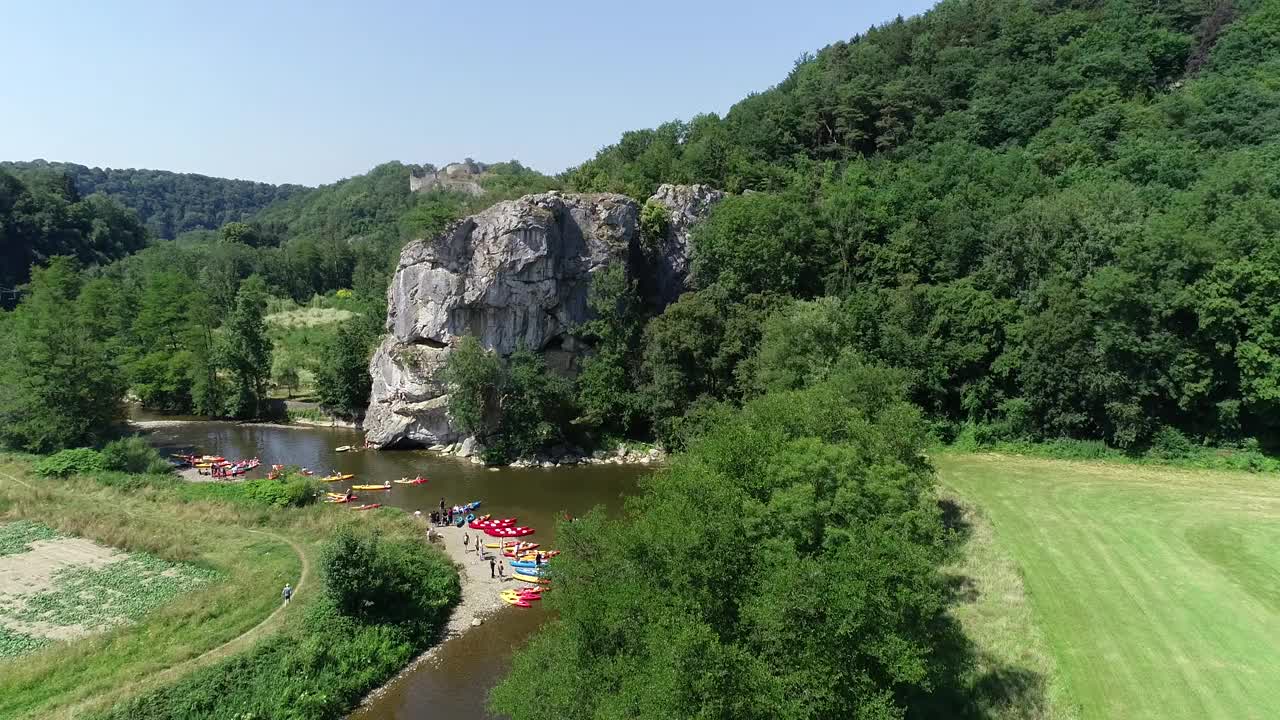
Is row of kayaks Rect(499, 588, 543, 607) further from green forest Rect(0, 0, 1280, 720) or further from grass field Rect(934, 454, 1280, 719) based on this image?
grass field Rect(934, 454, 1280, 719)

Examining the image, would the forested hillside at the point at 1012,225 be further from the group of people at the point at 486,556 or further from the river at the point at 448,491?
the group of people at the point at 486,556

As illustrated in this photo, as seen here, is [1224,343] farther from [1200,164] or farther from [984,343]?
[1200,164]

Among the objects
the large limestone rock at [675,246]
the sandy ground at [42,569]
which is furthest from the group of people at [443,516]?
the large limestone rock at [675,246]

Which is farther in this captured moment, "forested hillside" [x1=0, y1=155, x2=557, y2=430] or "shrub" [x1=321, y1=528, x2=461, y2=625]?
"forested hillside" [x1=0, y1=155, x2=557, y2=430]

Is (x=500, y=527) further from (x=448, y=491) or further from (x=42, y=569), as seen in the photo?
(x=42, y=569)

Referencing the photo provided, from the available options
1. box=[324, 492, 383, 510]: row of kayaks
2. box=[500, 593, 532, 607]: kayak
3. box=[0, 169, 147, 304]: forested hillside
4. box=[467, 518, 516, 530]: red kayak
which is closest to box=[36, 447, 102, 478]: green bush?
box=[324, 492, 383, 510]: row of kayaks
